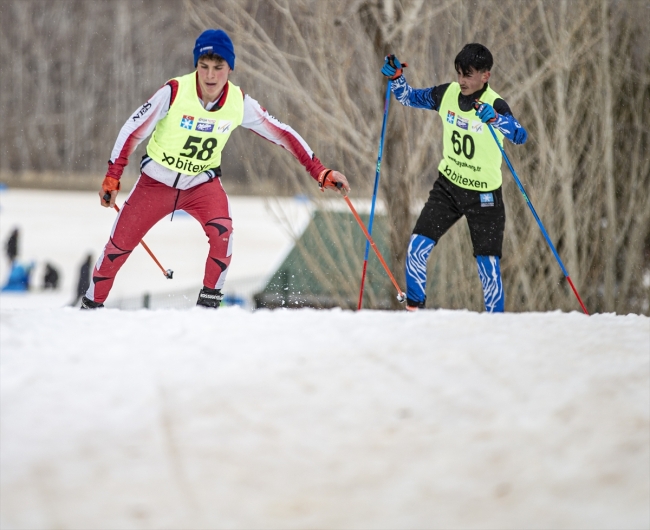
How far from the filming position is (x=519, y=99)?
284 inches

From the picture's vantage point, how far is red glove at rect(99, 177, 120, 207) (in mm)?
4344

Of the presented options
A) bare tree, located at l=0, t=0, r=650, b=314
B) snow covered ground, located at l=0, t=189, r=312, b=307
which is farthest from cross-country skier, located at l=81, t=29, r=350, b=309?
snow covered ground, located at l=0, t=189, r=312, b=307

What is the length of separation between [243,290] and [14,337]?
13.9 metres

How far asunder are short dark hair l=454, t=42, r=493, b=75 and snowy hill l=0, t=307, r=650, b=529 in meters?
2.17

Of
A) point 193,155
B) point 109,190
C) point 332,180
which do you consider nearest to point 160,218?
point 109,190

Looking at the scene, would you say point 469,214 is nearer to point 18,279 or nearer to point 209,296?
point 209,296

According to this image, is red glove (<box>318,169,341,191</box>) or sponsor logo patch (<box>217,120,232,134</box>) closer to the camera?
sponsor logo patch (<box>217,120,232,134</box>)

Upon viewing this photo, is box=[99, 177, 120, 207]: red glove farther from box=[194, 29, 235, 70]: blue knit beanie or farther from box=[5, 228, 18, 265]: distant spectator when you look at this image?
box=[5, 228, 18, 265]: distant spectator

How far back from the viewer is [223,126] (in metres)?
4.31

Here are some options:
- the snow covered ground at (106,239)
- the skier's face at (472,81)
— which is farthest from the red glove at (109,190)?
the snow covered ground at (106,239)

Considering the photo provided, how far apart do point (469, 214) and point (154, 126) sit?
70.3 inches

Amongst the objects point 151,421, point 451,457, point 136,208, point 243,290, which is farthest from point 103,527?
point 243,290

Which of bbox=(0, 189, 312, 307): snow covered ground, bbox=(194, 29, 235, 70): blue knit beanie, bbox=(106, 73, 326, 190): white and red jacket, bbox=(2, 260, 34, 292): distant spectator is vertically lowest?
bbox=(0, 189, 312, 307): snow covered ground

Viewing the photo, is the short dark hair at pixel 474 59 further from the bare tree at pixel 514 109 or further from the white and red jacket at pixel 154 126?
the bare tree at pixel 514 109
